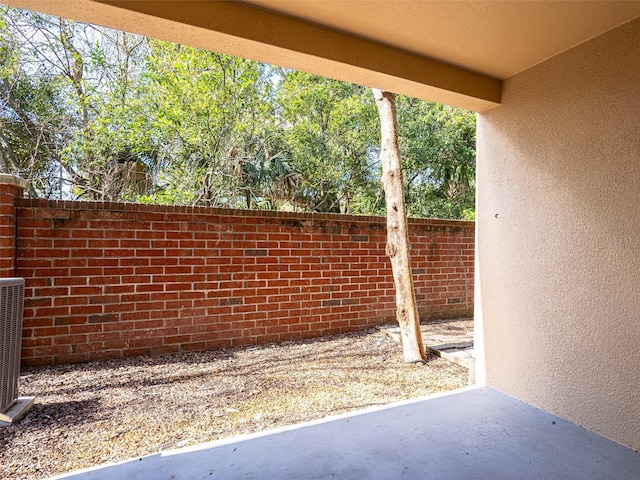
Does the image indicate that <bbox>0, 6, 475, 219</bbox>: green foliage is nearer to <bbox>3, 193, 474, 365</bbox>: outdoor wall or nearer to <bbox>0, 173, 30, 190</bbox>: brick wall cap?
<bbox>3, 193, 474, 365</bbox>: outdoor wall

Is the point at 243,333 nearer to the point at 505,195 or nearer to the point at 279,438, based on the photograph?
the point at 279,438

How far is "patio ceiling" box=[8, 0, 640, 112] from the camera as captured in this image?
1589mm

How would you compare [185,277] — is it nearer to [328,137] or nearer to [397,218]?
[397,218]

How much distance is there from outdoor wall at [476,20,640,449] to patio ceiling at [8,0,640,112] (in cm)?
24

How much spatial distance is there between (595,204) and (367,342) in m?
3.15

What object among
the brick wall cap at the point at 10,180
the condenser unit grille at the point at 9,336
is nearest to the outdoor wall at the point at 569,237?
the condenser unit grille at the point at 9,336

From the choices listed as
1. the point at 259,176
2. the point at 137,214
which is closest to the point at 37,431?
the point at 137,214

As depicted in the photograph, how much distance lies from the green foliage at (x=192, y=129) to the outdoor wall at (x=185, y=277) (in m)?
2.87

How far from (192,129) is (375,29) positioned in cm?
523

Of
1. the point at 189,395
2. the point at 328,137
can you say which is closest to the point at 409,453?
the point at 189,395

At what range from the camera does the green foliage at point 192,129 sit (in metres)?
6.41

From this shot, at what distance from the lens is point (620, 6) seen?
1.64m

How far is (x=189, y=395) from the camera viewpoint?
3018 millimetres

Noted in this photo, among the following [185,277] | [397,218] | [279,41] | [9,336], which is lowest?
[9,336]
